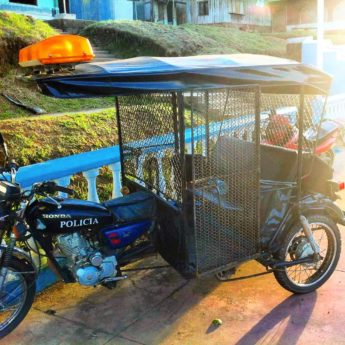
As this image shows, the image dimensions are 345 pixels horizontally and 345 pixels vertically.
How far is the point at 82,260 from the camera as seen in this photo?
3057 mm

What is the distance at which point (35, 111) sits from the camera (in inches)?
307

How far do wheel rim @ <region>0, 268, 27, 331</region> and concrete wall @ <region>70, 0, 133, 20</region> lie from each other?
672 inches

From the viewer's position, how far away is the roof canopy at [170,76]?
8.35 ft

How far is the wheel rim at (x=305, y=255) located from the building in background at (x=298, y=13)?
2826 cm

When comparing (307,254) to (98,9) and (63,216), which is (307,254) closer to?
(63,216)

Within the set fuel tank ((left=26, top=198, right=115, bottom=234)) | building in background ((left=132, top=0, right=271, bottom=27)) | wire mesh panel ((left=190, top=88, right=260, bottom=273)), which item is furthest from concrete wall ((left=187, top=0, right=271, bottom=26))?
fuel tank ((left=26, top=198, right=115, bottom=234))

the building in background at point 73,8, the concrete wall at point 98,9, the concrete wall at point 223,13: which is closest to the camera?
the building in background at point 73,8

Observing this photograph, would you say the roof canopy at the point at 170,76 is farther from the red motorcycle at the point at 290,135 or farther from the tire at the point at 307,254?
the tire at the point at 307,254

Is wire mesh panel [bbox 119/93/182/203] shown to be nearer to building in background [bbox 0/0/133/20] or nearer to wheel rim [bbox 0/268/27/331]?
wheel rim [bbox 0/268/27/331]

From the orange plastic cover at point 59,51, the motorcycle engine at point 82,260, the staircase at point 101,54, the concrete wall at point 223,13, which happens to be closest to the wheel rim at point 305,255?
the motorcycle engine at point 82,260

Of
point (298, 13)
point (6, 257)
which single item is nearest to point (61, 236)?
point (6, 257)

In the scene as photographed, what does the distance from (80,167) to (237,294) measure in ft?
5.68

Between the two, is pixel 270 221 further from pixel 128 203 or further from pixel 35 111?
pixel 35 111

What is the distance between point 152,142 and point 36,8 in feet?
44.7
